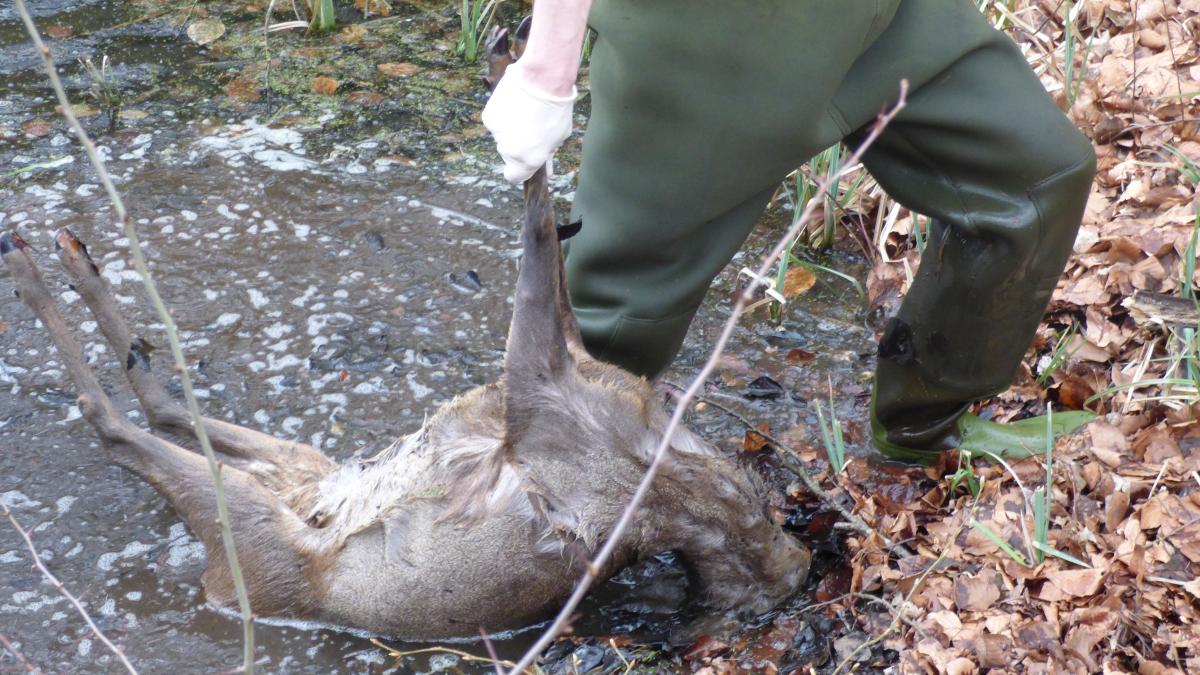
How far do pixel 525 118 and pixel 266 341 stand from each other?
2.08 meters

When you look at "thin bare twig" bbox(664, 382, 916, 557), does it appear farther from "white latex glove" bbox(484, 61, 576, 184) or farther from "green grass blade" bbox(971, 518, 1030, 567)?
"white latex glove" bbox(484, 61, 576, 184)

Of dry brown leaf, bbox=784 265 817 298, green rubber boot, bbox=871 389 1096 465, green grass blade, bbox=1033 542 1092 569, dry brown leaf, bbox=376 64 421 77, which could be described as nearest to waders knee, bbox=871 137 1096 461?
green rubber boot, bbox=871 389 1096 465

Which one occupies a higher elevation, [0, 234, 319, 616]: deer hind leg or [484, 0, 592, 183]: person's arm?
[484, 0, 592, 183]: person's arm

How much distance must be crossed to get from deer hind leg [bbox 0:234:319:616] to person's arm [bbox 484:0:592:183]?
1.45 m

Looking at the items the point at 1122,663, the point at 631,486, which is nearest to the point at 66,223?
the point at 631,486

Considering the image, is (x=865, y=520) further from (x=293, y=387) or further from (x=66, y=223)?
(x=66, y=223)

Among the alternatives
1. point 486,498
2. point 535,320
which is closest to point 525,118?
point 535,320

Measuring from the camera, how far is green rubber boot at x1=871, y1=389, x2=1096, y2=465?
3.80 metres

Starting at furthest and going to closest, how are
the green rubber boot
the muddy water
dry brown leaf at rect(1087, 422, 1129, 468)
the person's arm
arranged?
1. the green rubber boot
2. dry brown leaf at rect(1087, 422, 1129, 468)
3. the muddy water
4. the person's arm

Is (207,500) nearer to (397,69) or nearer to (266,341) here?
(266,341)

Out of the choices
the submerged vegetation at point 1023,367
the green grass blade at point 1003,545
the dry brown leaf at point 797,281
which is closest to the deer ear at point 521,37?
the submerged vegetation at point 1023,367

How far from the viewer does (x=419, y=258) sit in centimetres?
477

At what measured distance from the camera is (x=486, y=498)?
10.5 ft

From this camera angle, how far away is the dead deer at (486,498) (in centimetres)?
313
